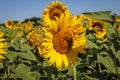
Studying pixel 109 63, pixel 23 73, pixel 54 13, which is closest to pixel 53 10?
pixel 54 13

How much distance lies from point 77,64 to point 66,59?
16 centimetres

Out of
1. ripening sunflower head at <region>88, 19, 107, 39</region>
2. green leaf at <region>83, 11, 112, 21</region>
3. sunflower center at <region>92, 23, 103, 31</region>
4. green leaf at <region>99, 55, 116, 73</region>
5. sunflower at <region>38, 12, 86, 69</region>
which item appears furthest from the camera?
sunflower center at <region>92, 23, 103, 31</region>

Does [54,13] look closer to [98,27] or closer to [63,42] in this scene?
[98,27]

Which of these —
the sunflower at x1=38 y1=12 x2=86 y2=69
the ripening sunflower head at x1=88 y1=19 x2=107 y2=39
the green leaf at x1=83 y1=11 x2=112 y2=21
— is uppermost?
the ripening sunflower head at x1=88 y1=19 x2=107 y2=39

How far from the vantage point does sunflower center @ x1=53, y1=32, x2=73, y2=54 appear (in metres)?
2.93

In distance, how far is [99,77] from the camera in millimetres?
2670

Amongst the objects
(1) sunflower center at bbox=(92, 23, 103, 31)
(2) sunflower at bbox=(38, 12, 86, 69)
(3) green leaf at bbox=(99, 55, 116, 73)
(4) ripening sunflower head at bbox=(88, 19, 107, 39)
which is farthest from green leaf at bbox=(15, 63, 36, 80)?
(1) sunflower center at bbox=(92, 23, 103, 31)

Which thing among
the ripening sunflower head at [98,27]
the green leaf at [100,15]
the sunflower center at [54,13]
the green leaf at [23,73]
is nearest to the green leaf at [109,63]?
the green leaf at [100,15]

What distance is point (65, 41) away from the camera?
2.91 meters

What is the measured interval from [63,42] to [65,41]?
0.08ft

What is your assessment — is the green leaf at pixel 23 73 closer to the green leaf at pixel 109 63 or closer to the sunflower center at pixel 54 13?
the green leaf at pixel 109 63

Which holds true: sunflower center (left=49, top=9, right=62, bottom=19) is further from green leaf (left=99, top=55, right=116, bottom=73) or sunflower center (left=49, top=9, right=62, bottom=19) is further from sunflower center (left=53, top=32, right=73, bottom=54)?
green leaf (left=99, top=55, right=116, bottom=73)

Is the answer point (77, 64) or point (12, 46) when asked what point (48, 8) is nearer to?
point (12, 46)

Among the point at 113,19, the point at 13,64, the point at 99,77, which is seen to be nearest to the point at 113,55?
the point at 99,77
